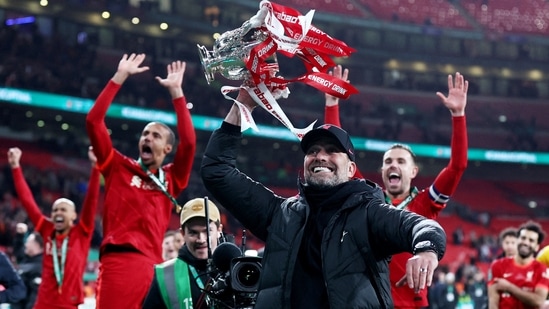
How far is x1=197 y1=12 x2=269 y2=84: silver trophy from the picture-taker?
12.2 feet

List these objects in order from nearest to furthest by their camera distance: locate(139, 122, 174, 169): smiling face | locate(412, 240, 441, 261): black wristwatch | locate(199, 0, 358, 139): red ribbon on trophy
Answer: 1. locate(412, 240, 441, 261): black wristwatch
2. locate(199, 0, 358, 139): red ribbon on trophy
3. locate(139, 122, 174, 169): smiling face

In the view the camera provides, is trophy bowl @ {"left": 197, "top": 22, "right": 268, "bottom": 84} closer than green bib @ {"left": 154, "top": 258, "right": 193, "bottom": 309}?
Yes

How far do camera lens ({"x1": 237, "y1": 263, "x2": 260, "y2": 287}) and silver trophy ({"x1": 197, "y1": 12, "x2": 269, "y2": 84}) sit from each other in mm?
835

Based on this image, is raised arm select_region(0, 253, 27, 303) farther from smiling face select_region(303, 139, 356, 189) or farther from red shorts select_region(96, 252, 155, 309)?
smiling face select_region(303, 139, 356, 189)

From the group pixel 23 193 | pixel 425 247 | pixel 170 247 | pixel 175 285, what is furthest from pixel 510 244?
pixel 425 247

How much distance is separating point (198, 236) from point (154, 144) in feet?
4.07

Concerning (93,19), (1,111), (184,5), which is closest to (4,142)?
(1,111)

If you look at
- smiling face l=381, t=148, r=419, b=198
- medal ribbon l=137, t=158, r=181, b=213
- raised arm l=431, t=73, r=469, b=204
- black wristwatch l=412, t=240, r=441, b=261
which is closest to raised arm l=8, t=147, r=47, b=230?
medal ribbon l=137, t=158, r=181, b=213

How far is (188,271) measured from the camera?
4.51m

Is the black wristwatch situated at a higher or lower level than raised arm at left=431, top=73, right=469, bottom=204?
lower

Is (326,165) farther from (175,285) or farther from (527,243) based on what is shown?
(527,243)

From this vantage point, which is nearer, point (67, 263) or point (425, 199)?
point (425, 199)

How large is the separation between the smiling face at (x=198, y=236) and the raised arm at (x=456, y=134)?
60.7 inches

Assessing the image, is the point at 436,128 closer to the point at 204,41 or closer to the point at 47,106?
the point at 204,41
